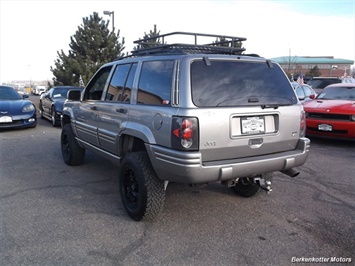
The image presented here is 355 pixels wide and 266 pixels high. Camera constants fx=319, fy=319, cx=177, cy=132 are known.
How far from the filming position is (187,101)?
3.08 m

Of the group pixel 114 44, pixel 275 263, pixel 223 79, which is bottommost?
pixel 275 263

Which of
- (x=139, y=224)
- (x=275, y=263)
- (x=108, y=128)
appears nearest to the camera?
(x=275, y=263)

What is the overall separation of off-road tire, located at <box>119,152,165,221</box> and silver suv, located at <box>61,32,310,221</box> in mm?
11

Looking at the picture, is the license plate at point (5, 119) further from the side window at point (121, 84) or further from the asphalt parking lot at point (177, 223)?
the side window at point (121, 84)

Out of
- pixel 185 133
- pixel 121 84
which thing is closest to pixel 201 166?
pixel 185 133

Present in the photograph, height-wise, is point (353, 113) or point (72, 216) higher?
point (353, 113)

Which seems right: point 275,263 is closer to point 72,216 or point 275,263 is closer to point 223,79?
point 223,79

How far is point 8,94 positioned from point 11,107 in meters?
1.22

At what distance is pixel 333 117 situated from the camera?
25.8 feet

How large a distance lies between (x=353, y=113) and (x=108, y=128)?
238 inches

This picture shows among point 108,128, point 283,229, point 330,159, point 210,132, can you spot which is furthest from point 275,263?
point 330,159

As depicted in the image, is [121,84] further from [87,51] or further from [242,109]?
[87,51]

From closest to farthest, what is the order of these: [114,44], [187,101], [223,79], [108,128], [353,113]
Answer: [187,101]
[223,79]
[108,128]
[353,113]
[114,44]

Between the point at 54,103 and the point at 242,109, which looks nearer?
the point at 242,109
